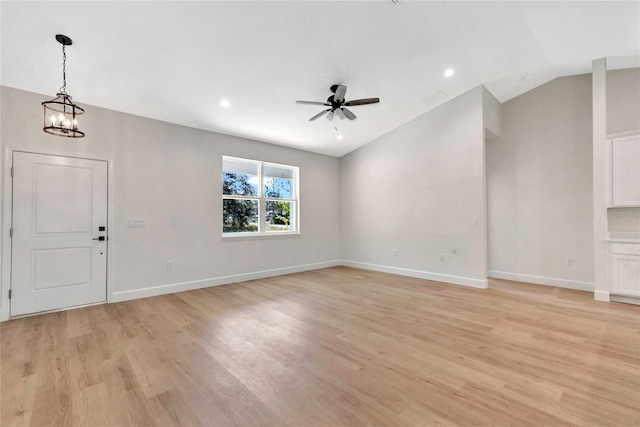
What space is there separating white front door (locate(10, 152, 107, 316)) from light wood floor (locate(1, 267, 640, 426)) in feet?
1.03

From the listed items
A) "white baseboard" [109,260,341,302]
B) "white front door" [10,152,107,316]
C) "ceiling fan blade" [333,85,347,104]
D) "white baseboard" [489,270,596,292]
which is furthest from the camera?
"white baseboard" [489,270,596,292]

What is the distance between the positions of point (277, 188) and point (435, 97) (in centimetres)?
367

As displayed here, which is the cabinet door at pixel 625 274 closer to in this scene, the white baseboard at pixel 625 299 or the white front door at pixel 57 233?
the white baseboard at pixel 625 299

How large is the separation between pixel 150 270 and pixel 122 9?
3502 millimetres

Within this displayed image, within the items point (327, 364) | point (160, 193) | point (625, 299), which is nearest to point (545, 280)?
point (625, 299)

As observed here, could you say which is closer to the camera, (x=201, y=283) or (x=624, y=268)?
(x=624, y=268)

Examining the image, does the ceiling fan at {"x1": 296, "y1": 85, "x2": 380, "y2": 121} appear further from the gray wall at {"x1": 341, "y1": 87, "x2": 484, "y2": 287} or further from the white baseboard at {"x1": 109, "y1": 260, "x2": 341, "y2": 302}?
the white baseboard at {"x1": 109, "y1": 260, "x2": 341, "y2": 302}

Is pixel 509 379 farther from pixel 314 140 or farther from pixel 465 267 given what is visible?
pixel 314 140

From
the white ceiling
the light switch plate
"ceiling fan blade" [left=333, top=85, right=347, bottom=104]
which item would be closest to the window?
the white ceiling

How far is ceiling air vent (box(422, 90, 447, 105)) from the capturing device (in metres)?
4.71

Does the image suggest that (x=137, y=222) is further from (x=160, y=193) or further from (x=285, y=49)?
(x=285, y=49)

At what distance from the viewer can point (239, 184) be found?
18.2 feet

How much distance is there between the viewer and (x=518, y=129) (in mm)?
5191

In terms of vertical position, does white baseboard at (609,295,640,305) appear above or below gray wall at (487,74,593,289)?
below
